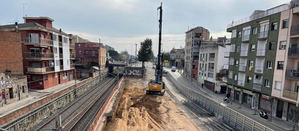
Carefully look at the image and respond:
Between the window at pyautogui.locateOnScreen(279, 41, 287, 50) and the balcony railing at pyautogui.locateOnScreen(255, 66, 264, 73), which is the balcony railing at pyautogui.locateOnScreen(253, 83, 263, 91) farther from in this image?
the window at pyautogui.locateOnScreen(279, 41, 287, 50)

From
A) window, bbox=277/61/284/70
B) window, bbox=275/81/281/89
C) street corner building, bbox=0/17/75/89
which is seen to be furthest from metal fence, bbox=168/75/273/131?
street corner building, bbox=0/17/75/89

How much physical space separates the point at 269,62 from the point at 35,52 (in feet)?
134

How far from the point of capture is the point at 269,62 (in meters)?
20.2

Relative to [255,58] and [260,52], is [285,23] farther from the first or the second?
[255,58]

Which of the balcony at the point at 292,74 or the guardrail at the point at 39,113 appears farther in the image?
the balcony at the point at 292,74

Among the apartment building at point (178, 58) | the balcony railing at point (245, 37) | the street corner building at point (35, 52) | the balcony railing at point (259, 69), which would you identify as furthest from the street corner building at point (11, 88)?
the apartment building at point (178, 58)

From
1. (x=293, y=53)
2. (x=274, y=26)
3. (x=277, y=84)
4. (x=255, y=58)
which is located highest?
(x=274, y=26)

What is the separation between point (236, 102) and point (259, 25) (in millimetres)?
14755

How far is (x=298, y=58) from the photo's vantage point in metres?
17.2

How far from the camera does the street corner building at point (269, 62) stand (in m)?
17.5

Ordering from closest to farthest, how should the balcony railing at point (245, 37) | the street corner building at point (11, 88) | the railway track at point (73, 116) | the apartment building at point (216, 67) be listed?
the railway track at point (73, 116), the street corner building at point (11, 88), the balcony railing at point (245, 37), the apartment building at point (216, 67)

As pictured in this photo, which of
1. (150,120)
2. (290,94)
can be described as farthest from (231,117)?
(150,120)

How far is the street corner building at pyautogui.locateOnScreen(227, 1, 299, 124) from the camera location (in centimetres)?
1745

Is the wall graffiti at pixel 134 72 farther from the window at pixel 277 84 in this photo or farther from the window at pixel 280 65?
the window at pixel 280 65
